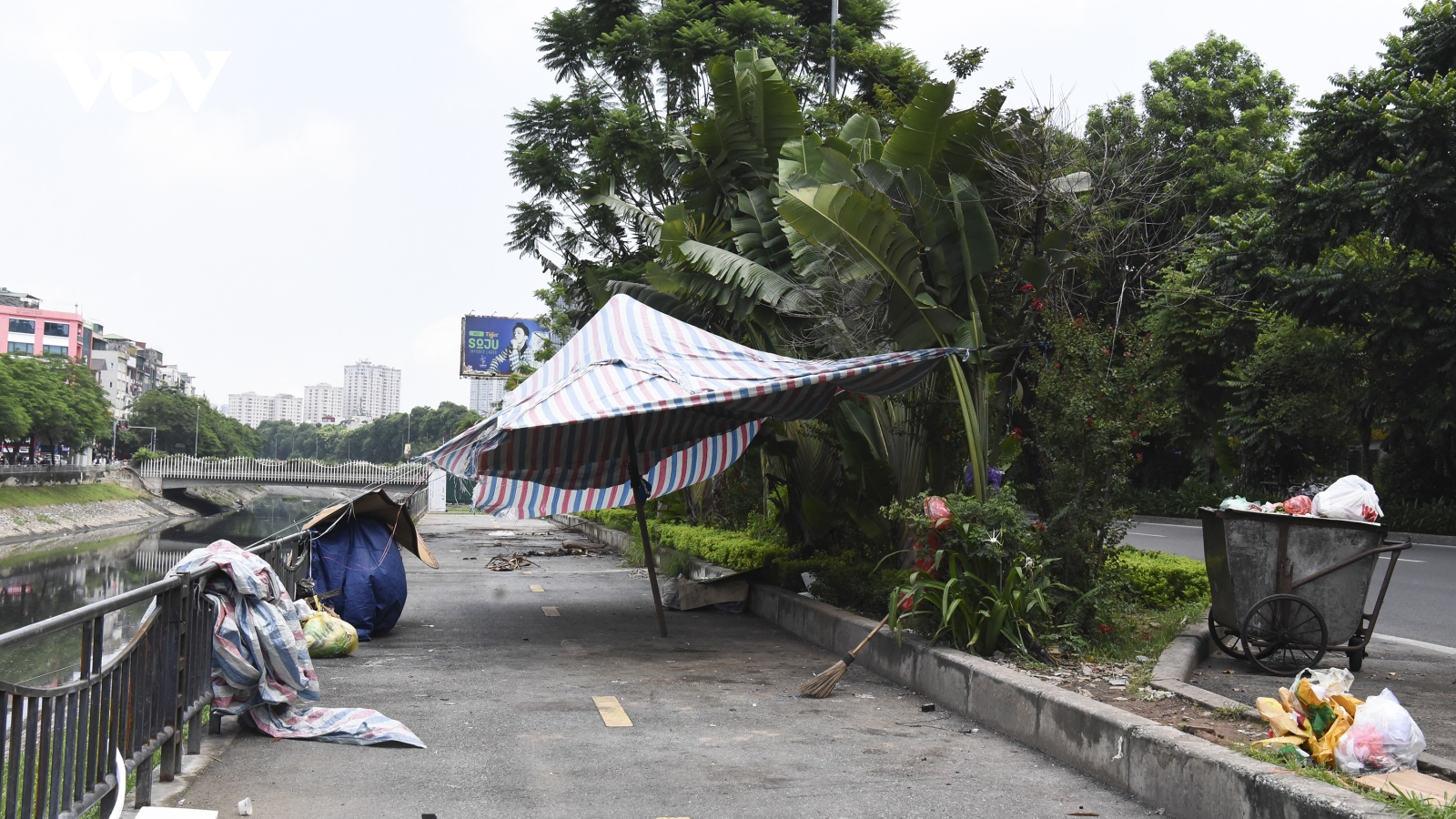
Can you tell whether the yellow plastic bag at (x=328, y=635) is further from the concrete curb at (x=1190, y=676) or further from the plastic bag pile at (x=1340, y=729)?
the plastic bag pile at (x=1340, y=729)

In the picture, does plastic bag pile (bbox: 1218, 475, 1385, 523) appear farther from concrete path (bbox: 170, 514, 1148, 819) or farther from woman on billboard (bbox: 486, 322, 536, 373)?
woman on billboard (bbox: 486, 322, 536, 373)

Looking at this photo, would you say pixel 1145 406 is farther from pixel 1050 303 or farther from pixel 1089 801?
pixel 1089 801

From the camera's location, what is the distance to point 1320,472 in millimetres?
29188

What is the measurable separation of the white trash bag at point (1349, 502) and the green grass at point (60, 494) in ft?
196

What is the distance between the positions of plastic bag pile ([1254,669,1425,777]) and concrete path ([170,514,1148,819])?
2.36ft

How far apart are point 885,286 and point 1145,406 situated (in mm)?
2568

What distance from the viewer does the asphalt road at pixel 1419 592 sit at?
32.8ft

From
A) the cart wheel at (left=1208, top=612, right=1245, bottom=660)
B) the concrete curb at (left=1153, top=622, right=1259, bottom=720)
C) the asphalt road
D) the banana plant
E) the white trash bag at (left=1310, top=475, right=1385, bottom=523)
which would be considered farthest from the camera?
the asphalt road

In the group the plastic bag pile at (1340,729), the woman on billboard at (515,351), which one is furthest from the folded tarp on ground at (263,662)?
the woman on billboard at (515,351)

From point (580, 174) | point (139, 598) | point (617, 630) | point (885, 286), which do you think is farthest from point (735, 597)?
point (580, 174)

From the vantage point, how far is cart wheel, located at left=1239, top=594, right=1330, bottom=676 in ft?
22.2

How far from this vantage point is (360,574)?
9.24 m

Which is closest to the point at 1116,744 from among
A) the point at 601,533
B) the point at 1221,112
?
the point at 601,533


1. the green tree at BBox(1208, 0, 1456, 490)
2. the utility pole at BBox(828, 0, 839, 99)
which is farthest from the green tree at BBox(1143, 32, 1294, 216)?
the utility pole at BBox(828, 0, 839, 99)
